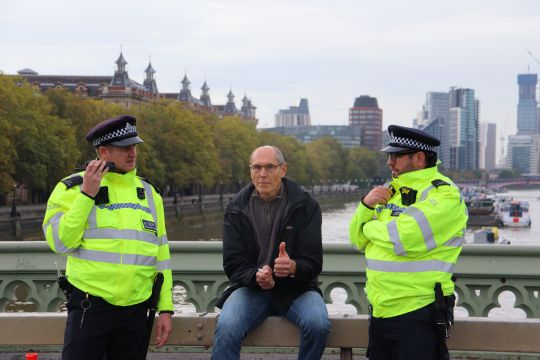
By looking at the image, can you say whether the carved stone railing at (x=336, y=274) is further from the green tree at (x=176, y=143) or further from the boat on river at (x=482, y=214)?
the boat on river at (x=482, y=214)

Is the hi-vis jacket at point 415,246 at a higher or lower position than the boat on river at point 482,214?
higher

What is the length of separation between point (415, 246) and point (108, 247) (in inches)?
66.5

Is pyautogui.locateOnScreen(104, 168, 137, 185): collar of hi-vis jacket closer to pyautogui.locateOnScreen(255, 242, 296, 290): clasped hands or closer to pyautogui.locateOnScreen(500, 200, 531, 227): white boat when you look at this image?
pyautogui.locateOnScreen(255, 242, 296, 290): clasped hands

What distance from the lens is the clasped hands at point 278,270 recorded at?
16.1ft

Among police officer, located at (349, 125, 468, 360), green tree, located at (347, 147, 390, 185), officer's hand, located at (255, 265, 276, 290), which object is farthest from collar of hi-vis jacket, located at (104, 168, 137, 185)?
green tree, located at (347, 147, 390, 185)

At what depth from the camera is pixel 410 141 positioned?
491 centimetres

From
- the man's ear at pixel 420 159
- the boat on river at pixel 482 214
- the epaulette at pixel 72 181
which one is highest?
the man's ear at pixel 420 159

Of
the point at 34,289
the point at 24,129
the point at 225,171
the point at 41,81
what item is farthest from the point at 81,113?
the point at 41,81

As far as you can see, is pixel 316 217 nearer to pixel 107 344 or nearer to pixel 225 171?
pixel 107 344

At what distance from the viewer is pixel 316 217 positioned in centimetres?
519

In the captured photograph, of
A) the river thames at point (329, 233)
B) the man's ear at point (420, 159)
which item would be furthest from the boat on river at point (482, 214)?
the man's ear at point (420, 159)

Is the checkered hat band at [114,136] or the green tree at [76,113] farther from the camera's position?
the green tree at [76,113]

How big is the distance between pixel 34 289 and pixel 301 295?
114 inches

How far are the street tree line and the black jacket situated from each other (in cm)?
3862
